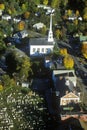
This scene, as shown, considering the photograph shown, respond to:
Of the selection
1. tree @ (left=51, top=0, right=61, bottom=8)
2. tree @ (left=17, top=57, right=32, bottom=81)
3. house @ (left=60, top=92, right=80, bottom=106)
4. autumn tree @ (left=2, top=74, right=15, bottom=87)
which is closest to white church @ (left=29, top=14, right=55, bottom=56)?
tree @ (left=17, top=57, right=32, bottom=81)

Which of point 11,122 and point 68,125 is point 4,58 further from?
point 68,125

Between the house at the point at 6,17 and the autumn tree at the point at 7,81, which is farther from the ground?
the house at the point at 6,17

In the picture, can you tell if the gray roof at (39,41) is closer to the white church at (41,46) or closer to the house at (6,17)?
the white church at (41,46)

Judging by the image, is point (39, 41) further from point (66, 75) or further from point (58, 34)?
point (66, 75)

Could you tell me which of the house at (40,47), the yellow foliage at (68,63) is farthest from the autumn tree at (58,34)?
the yellow foliage at (68,63)

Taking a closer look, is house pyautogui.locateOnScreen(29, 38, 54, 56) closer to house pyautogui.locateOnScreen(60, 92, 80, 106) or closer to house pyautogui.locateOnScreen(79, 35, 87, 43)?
house pyautogui.locateOnScreen(79, 35, 87, 43)

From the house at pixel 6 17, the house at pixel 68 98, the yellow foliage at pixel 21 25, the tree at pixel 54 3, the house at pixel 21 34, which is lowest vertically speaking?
the house at pixel 68 98

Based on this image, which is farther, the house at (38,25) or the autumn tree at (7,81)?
the house at (38,25)
